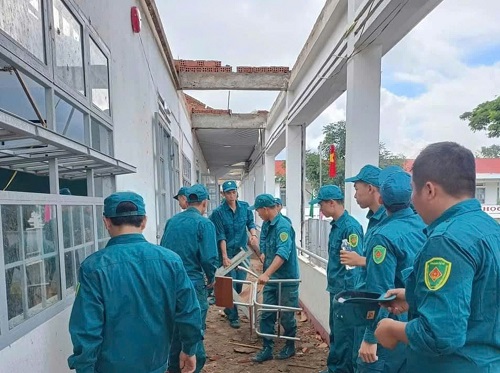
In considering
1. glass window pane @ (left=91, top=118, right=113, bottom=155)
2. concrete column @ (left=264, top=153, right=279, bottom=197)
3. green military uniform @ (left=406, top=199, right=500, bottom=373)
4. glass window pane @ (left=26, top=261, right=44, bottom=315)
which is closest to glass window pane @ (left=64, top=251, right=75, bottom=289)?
glass window pane @ (left=26, top=261, right=44, bottom=315)

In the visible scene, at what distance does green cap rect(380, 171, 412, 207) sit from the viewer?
205 cm

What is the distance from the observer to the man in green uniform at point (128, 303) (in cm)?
159

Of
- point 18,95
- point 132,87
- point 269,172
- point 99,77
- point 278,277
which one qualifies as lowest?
point 278,277

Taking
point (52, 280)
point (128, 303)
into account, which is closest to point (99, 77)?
point (52, 280)

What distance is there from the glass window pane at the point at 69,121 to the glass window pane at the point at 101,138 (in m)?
0.22

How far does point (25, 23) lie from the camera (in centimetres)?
181

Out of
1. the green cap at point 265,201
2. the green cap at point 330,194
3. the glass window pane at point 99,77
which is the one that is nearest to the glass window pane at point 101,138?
the glass window pane at point 99,77

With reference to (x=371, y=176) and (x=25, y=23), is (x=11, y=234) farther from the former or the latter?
(x=371, y=176)

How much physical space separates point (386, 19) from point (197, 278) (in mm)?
2813

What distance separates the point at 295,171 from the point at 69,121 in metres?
5.83

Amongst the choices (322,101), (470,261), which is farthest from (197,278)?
(322,101)

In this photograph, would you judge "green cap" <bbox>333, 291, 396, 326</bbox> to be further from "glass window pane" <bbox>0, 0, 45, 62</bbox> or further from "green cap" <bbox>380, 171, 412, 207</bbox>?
"glass window pane" <bbox>0, 0, 45, 62</bbox>

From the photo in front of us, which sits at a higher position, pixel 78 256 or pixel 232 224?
pixel 78 256

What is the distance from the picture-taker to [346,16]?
3994mm
